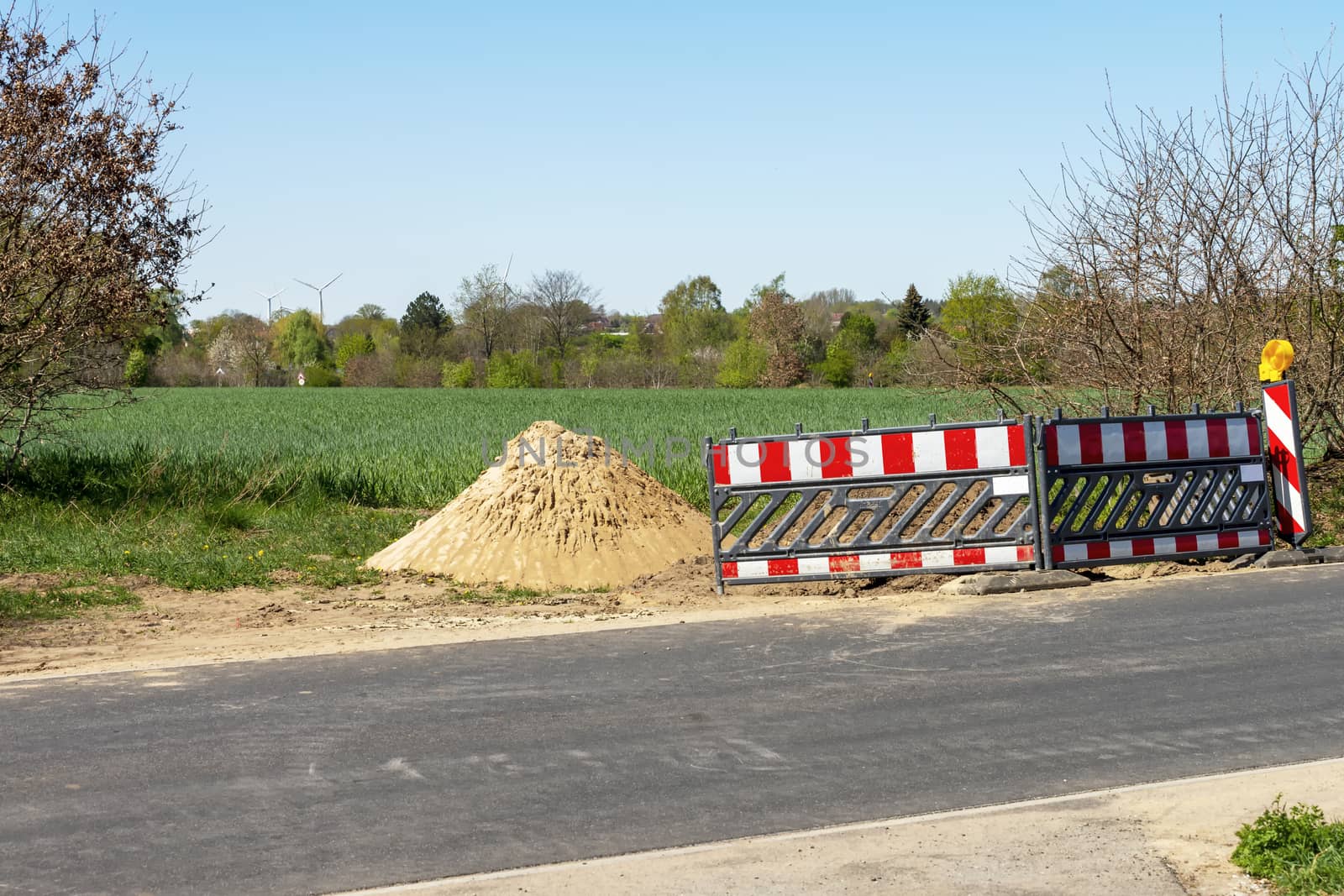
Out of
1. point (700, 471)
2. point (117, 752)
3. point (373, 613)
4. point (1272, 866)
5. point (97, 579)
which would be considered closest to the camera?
point (1272, 866)

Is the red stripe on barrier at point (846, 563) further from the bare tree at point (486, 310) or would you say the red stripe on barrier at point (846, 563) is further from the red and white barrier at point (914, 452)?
the bare tree at point (486, 310)

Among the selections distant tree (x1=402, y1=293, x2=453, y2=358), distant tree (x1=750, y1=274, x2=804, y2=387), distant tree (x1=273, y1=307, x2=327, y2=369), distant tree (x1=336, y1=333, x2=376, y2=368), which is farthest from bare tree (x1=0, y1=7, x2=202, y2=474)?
distant tree (x1=273, y1=307, x2=327, y2=369)

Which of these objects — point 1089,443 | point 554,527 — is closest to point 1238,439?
point 1089,443

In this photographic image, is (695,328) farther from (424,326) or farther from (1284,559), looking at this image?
(1284,559)

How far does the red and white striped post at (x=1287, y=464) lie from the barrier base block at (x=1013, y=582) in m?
2.29

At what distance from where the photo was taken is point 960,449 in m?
11.1

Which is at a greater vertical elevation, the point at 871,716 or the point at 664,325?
the point at 664,325

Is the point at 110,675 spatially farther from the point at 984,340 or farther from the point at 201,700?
the point at 984,340

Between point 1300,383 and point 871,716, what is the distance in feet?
35.4

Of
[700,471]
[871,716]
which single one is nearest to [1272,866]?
[871,716]

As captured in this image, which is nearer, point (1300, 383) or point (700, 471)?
point (1300, 383)

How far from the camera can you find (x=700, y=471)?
18688 mm

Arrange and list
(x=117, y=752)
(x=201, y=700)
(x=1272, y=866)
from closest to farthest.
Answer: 1. (x=1272, y=866)
2. (x=117, y=752)
3. (x=201, y=700)

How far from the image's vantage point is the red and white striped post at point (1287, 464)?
11.7 metres
